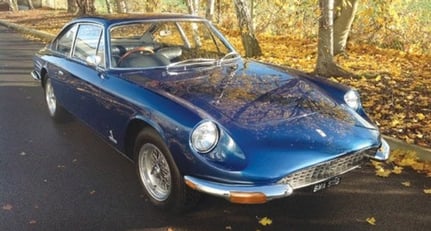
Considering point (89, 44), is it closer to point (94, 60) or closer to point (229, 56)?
point (94, 60)

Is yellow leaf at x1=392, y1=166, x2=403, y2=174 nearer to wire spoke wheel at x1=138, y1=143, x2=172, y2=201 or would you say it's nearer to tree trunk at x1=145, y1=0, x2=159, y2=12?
wire spoke wheel at x1=138, y1=143, x2=172, y2=201

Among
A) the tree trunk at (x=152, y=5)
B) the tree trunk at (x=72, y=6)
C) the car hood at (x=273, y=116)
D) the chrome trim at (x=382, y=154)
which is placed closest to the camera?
the car hood at (x=273, y=116)

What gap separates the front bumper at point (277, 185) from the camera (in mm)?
2719

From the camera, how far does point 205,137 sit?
113 inches

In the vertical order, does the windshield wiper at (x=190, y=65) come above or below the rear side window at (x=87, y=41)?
below

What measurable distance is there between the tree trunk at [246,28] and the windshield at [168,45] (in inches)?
189

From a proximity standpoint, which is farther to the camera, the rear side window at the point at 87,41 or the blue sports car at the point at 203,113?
the rear side window at the point at 87,41

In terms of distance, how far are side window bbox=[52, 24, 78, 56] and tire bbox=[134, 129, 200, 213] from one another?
2.11 m

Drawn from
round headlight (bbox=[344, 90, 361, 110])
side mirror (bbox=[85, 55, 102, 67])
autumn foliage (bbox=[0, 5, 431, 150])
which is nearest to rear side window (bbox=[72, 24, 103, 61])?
side mirror (bbox=[85, 55, 102, 67])

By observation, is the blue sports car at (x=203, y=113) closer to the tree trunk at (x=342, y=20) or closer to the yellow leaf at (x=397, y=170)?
the yellow leaf at (x=397, y=170)

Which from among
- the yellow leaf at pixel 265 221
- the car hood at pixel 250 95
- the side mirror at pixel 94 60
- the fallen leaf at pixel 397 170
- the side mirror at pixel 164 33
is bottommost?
the fallen leaf at pixel 397 170

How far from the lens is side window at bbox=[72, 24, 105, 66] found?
4.13 metres

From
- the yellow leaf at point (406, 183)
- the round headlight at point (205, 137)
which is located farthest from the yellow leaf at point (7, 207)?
the yellow leaf at point (406, 183)

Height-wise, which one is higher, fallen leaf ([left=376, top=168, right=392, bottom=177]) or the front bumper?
the front bumper
